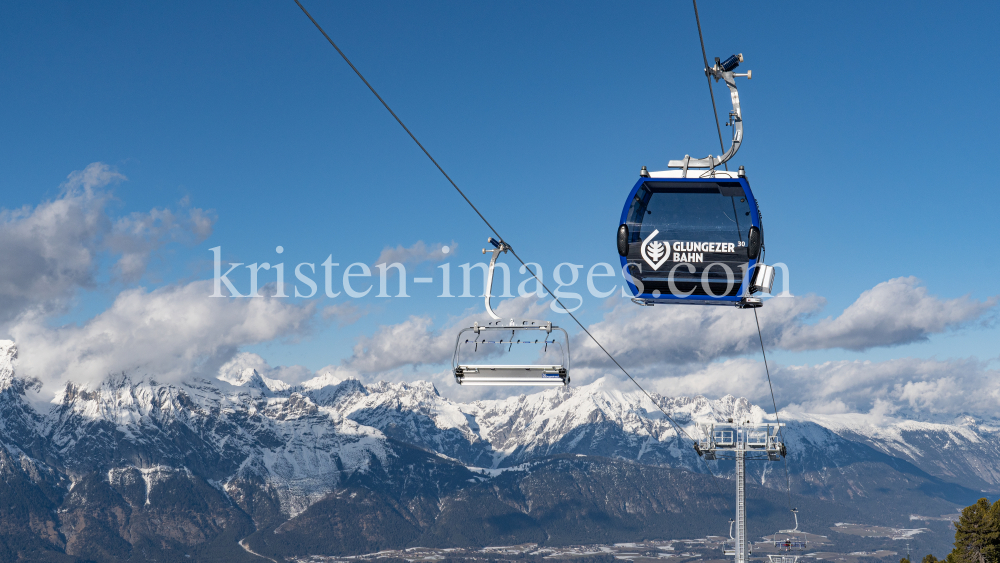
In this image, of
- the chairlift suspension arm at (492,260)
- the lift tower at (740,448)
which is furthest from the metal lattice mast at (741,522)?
the chairlift suspension arm at (492,260)

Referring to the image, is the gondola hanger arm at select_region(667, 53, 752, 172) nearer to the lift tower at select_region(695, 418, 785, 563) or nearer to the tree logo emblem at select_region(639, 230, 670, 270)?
the tree logo emblem at select_region(639, 230, 670, 270)

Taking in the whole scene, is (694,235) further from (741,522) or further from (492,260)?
(741,522)

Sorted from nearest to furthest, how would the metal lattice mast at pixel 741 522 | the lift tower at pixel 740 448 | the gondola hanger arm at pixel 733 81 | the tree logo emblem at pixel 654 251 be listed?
the gondola hanger arm at pixel 733 81 → the tree logo emblem at pixel 654 251 → the metal lattice mast at pixel 741 522 → the lift tower at pixel 740 448

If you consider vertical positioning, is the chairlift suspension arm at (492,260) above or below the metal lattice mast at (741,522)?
above

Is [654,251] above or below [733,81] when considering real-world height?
below

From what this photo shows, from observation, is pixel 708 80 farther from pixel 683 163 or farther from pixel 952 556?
pixel 952 556

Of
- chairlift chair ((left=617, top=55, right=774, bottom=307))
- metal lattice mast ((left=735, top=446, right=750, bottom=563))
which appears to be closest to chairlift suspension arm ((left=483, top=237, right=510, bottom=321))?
chairlift chair ((left=617, top=55, right=774, bottom=307))

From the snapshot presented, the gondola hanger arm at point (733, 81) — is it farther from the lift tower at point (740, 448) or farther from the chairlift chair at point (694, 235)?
the lift tower at point (740, 448)

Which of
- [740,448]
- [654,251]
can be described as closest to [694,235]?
[654,251]
